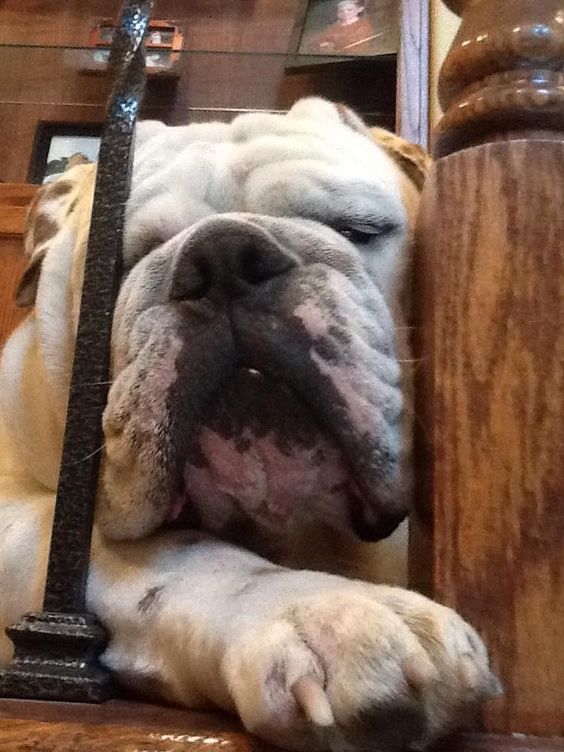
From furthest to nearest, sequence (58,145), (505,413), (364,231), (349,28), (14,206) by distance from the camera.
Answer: (58,145)
(349,28)
(14,206)
(364,231)
(505,413)

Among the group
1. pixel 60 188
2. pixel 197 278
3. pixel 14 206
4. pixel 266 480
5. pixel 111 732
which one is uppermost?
pixel 14 206

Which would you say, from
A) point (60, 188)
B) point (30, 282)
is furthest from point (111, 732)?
point (60, 188)

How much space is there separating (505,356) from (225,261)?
349 mm

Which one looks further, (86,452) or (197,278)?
(197,278)

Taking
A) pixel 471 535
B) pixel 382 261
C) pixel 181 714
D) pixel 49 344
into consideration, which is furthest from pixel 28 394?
pixel 471 535

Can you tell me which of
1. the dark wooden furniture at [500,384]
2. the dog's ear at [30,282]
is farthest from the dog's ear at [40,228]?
the dark wooden furniture at [500,384]

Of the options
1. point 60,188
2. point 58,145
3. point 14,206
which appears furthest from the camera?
point 58,145

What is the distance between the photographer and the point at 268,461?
91cm

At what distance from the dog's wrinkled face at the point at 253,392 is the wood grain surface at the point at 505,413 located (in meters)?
0.19

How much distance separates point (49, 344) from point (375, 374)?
47 cm

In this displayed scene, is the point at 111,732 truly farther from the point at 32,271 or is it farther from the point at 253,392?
the point at 32,271

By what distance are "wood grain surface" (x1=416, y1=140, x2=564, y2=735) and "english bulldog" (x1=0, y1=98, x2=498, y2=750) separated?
0.04 m

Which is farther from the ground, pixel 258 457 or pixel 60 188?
pixel 60 188

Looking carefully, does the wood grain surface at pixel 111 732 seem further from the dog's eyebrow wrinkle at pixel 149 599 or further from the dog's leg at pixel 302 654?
the dog's eyebrow wrinkle at pixel 149 599
